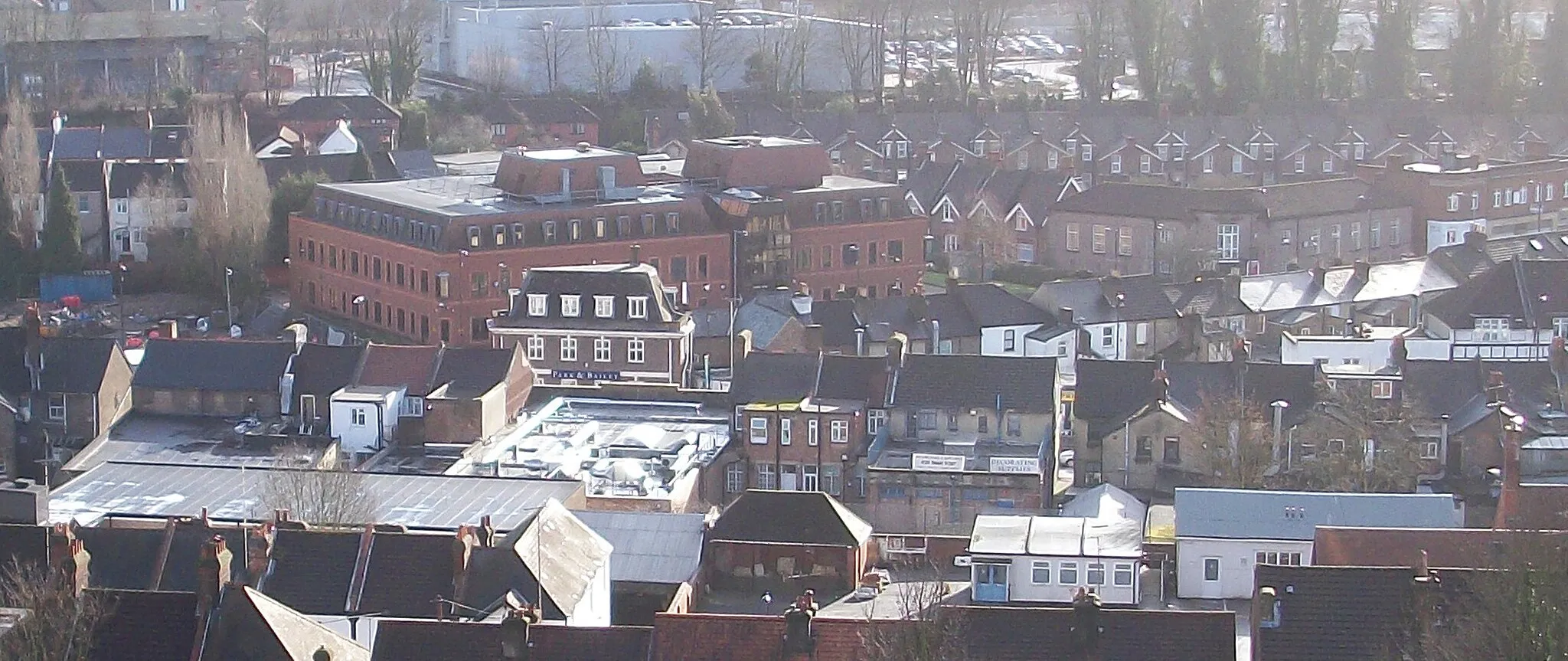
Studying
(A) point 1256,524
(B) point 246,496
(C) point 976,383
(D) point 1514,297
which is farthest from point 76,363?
(D) point 1514,297

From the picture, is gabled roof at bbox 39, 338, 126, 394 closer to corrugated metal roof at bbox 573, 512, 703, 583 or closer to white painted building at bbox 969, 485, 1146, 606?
corrugated metal roof at bbox 573, 512, 703, 583

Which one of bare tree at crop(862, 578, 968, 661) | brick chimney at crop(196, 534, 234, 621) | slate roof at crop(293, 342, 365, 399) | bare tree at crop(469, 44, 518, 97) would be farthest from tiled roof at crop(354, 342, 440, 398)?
bare tree at crop(469, 44, 518, 97)

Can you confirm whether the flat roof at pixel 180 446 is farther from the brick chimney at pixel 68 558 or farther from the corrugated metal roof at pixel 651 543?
the brick chimney at pixel 68 558

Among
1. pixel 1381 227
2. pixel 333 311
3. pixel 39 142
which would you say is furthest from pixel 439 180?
pixel 1381 227

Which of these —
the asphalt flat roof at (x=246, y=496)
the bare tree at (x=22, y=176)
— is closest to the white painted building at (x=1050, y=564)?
the asphalt flat roof at (x=246, y=496)

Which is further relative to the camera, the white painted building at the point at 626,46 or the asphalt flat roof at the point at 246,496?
the white painted building at the point at 626,46

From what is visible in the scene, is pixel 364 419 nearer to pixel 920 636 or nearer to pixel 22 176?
pixel 920 636

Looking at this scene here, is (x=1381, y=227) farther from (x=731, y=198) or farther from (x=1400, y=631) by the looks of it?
(x=1400, y=631)
